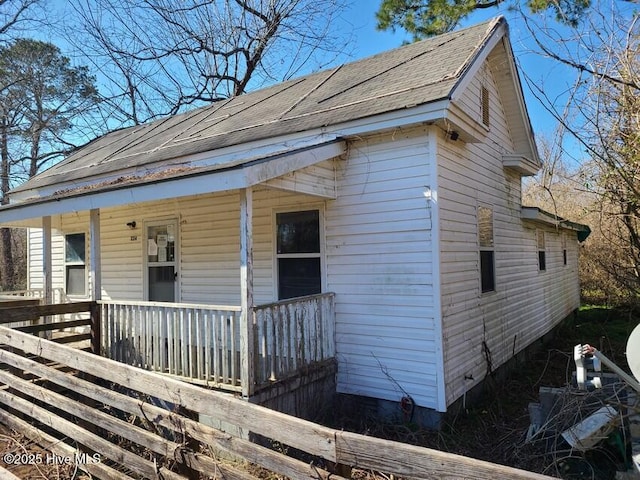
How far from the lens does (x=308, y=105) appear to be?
723 centimetres

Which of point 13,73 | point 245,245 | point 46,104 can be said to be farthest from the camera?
point 46,104

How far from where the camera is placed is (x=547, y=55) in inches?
168

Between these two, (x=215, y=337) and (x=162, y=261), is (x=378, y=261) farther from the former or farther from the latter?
(x=162, y=261)

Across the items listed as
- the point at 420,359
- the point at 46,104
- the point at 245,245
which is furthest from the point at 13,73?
the point at 420,359

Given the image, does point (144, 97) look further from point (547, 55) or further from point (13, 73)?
point (547, 55)

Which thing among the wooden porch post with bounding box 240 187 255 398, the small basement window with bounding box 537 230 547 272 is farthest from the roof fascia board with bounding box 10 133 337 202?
the small basement window with bounding box 537 230 547 272

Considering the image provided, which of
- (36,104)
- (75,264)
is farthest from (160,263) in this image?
(36,104)

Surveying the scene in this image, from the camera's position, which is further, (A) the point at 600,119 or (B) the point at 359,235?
(B) the point at 359,235

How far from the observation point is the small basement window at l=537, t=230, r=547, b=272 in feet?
34.7

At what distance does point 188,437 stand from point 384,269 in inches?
129

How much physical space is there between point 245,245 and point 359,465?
2.86 m

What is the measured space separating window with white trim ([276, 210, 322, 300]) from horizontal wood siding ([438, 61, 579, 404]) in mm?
1813

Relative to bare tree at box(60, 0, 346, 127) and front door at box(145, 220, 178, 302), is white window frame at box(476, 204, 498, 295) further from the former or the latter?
bare tree at box(60, 0, 346, 127)

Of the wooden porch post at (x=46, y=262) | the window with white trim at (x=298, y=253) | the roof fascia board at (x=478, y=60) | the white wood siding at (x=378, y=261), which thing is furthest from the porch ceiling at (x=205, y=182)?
the roof fascia board at (x=478, y=60)
